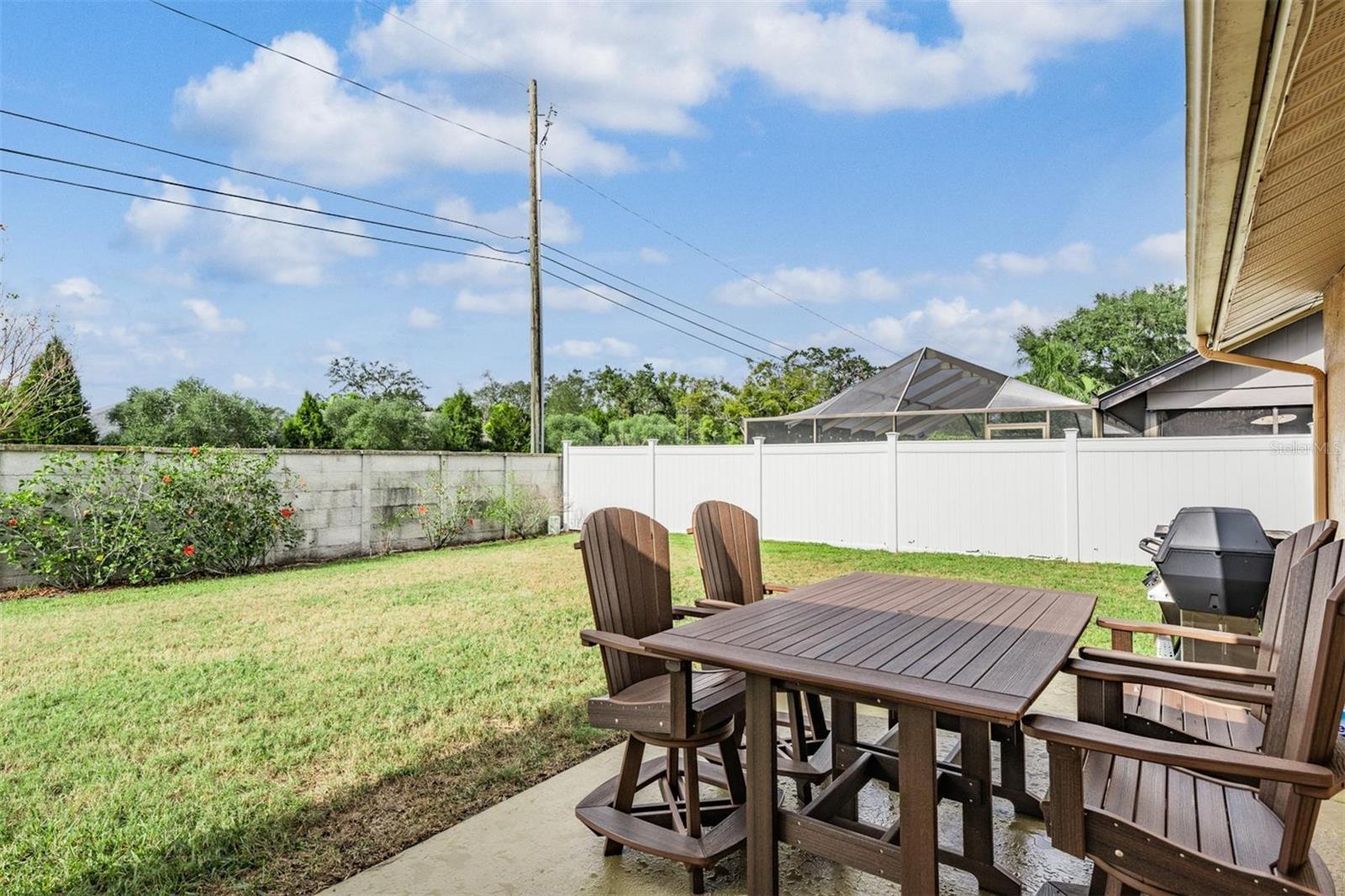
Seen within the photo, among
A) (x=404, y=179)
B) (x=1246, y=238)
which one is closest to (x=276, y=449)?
(x=1246, y=238)

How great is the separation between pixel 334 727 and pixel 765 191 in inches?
705

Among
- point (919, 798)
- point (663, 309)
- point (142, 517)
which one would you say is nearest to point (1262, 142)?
point (919, 798)

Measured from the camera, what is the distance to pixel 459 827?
238 cm

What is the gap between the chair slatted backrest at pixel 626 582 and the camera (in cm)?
240

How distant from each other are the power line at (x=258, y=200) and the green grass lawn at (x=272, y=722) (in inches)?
239

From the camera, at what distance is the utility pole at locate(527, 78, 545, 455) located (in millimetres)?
11367

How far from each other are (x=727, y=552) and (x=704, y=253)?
Answer: 60.2ft

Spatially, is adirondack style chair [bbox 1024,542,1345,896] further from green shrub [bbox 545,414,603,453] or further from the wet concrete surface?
green shrub [bbox 545,414,603,453]

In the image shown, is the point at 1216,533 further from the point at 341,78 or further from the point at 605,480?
the point at 341,78

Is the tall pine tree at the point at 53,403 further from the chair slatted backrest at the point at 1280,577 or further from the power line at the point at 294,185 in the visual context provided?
the chair slatted backrest at the point at 1280,577

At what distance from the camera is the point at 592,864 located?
7.12 feet

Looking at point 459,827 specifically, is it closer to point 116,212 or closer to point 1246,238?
point 1246,238

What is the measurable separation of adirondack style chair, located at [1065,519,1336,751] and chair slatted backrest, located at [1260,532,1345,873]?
0.08 metres

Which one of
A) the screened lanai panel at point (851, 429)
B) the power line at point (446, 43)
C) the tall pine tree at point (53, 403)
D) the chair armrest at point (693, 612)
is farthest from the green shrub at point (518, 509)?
the chair armrest at point (693, 612)
